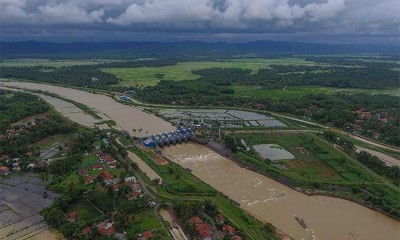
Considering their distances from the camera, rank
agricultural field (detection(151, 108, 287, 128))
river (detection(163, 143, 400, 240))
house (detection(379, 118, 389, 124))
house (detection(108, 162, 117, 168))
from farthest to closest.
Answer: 1. house (detection(379, 118, 389, 124))
2. agricultural field (detection(151, 108, 287, 128))
3. house (detection(108, 162, 117, 168))
4. river (detection(163, 143, 400, 240))

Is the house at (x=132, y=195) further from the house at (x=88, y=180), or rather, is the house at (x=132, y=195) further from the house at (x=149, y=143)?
the house at (x=149, y=143)

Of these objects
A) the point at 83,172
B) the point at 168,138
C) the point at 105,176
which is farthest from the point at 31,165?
the point at 168,138

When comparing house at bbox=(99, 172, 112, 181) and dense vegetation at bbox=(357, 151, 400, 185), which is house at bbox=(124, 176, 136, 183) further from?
dense vegetation at bbox=(357, 151, 400, 185)

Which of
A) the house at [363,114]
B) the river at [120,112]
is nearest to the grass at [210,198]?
the river at [120,112]

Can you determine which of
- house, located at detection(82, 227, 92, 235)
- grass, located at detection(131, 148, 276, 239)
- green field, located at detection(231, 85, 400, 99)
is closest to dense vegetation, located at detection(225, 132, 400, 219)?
grass, located at detection(131, 148, 276, 239)

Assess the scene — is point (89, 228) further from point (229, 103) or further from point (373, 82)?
point (373, 82)

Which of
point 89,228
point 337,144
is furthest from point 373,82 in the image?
point 89,228

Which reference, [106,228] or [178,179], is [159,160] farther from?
[106,228]
